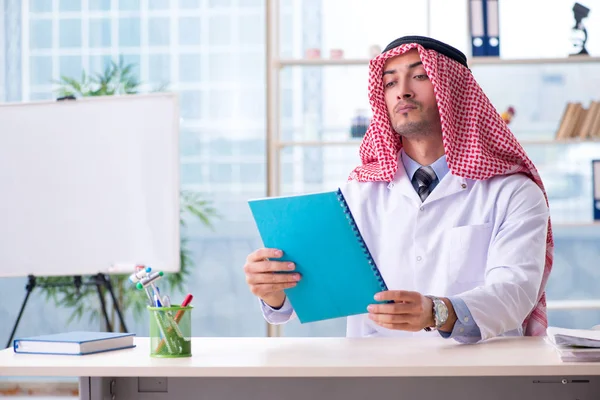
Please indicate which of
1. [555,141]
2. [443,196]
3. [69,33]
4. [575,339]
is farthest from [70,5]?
[575,339]

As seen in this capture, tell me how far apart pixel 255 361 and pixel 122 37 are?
3695 mm

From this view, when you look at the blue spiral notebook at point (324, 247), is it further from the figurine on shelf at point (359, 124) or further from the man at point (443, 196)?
the figurine on shelf at point (359, 124)

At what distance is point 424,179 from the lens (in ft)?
8.00

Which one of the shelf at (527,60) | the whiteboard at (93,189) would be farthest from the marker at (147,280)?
the shelf at (527,60)

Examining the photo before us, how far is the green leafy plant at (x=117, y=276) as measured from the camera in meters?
4.59

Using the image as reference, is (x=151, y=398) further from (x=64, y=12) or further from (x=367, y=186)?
(x=64, y=12)

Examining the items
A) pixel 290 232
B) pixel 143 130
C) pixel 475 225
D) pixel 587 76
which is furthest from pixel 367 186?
pixel 587 76

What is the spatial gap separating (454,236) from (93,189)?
7.60 feet

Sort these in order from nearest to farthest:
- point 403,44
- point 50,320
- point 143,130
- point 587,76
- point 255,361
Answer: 1. point 255,361
2. point 403,44
3. point 143,130
4. point 587,76
5. point 50,320

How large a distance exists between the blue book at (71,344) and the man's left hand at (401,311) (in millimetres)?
625

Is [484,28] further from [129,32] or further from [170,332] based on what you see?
[170,332]

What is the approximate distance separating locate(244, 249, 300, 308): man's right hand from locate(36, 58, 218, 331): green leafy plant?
2725mm

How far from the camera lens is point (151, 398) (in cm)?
170

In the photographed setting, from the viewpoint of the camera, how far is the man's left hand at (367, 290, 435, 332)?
177 centimetres
